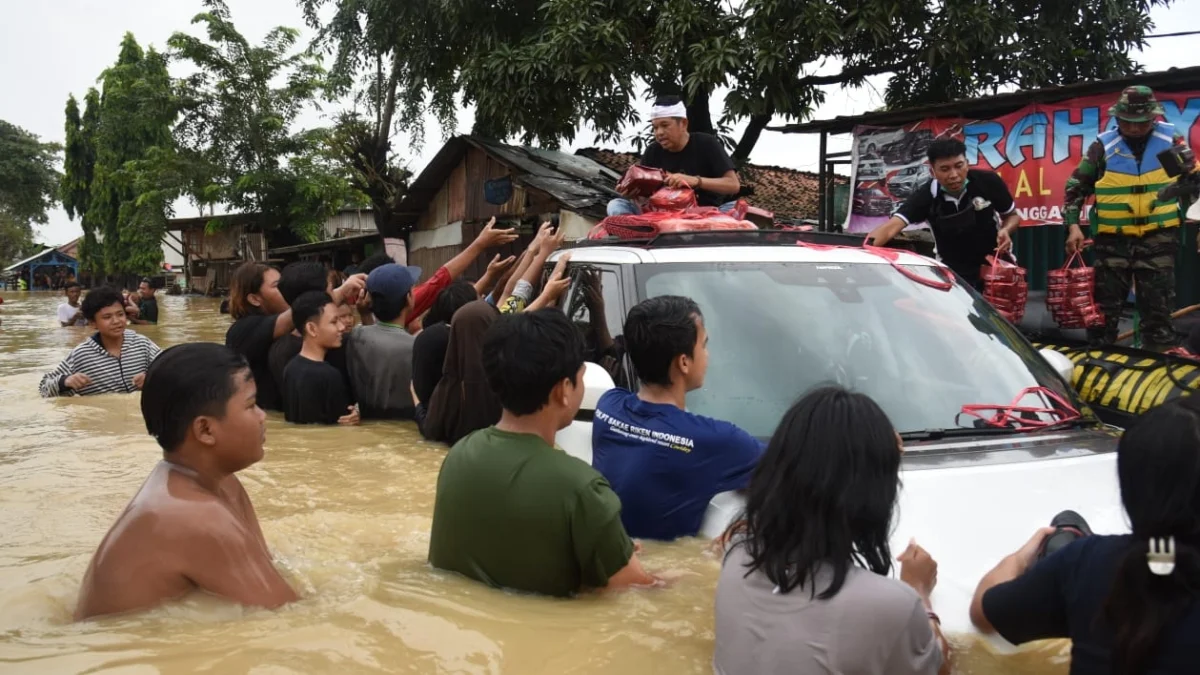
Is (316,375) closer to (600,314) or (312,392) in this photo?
(312,392)

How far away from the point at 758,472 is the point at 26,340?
71.1ft

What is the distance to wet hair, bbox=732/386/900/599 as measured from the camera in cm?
201

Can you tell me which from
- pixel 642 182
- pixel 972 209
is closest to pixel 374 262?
pixel 642 182

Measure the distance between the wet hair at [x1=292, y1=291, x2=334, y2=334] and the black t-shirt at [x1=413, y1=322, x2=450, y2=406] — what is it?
0.64m

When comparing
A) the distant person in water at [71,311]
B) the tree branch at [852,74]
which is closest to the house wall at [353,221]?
the distant person in water at [71,311]

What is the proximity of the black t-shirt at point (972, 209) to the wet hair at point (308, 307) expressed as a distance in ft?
11.9

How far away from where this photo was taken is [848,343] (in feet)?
11.5

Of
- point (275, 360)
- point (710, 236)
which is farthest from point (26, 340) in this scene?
point (710, 236)

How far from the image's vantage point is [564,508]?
8.81ft

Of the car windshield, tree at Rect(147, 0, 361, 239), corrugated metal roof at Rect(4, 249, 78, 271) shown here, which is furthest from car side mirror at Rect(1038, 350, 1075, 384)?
corrugated metal roof at Rect(4, 249, 78, 271)

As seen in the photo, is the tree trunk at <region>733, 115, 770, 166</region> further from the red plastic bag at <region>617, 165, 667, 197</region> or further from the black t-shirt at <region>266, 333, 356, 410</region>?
the black t-shirt at <region>266, 333, 356, 410</region>

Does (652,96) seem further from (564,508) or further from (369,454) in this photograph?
(564,508)

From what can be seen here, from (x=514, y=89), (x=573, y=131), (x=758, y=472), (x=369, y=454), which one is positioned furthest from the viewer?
(x=573, y=131)

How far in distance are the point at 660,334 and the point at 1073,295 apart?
366 centimetres
